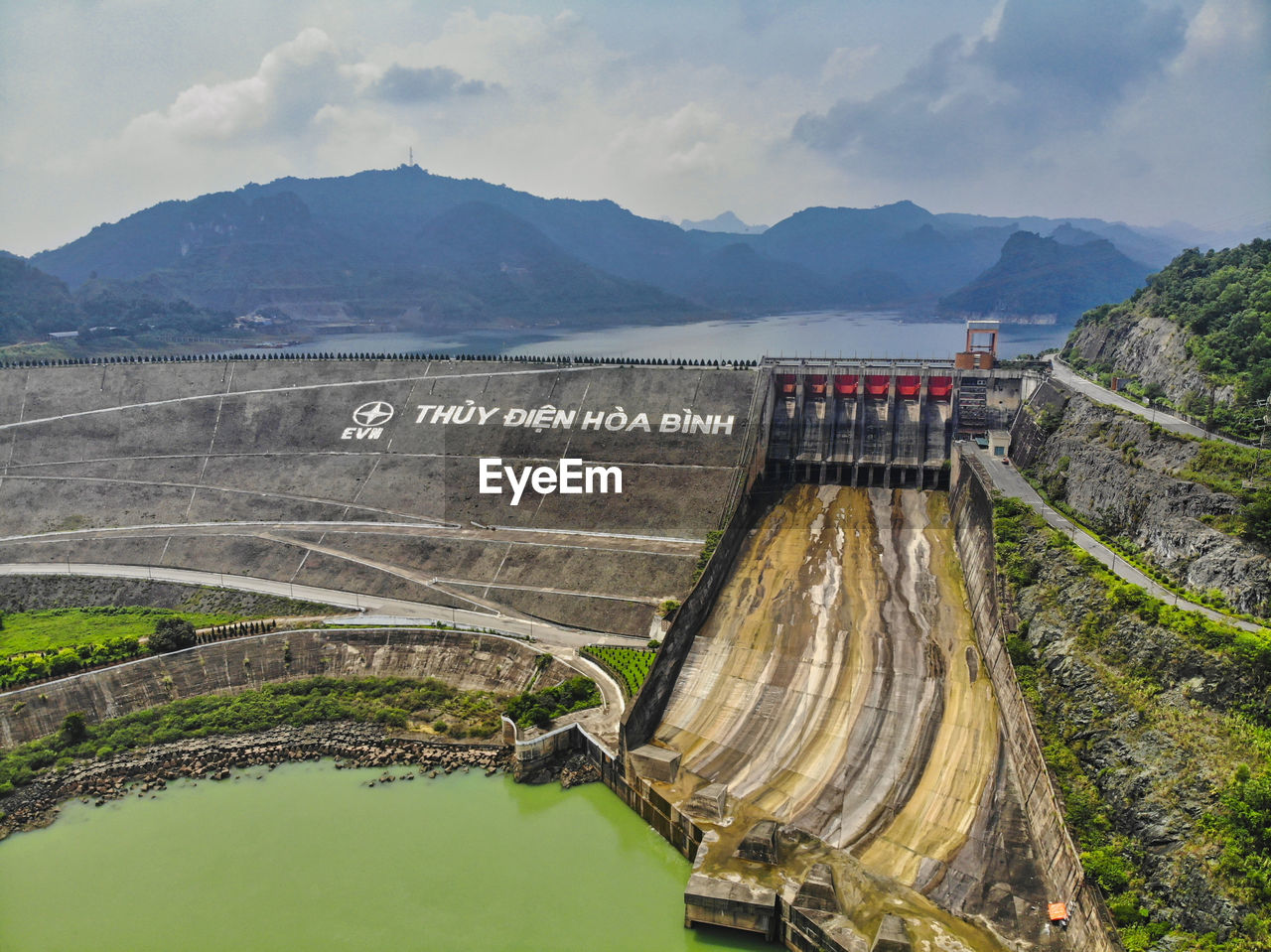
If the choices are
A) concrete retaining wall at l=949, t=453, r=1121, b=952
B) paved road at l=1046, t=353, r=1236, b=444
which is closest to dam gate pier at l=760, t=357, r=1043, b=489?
paved road at l=1046, t=353, r=1236, b=444

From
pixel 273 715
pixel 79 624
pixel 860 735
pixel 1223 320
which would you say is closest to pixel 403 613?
pixel 273 715

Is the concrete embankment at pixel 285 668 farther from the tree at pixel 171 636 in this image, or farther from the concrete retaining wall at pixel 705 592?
the concrete retaining wall at pixel 705 592

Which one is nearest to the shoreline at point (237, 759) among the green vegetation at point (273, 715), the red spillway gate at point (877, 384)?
the green vegetation at point (273, 715)

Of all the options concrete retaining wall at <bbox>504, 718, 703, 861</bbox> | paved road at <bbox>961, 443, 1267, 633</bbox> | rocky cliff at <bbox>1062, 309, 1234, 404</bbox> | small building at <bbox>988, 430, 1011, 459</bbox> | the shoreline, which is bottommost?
the shoreline

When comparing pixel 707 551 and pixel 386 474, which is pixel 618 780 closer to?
pixel 707 551

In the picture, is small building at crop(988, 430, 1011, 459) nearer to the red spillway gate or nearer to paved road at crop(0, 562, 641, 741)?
the red spillway gate
